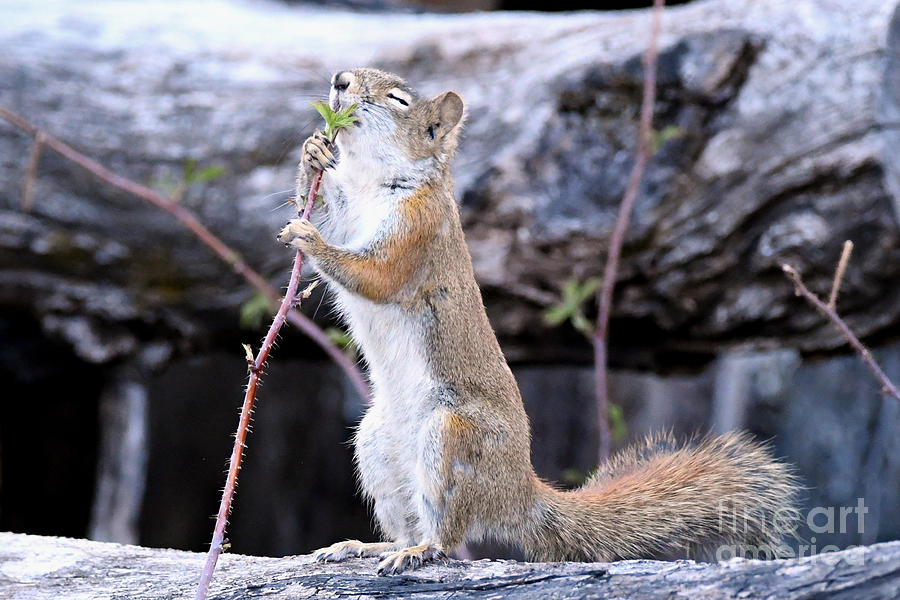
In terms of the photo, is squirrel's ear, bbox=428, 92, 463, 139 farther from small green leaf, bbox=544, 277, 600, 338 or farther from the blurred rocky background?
small green leaf, bbox=544, 277, 600, 338

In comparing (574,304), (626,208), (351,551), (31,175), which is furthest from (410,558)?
(31,175)

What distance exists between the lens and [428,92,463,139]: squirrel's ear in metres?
2.77

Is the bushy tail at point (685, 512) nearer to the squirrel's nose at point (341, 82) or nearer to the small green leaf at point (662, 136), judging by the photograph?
the squirrel's nose at point (341, 82)

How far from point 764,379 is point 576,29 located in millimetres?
2448

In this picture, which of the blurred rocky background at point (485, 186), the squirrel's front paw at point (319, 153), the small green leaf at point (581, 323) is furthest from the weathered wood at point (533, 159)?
the squirrel's front paw at point (319, 153)

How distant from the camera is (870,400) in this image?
17.4 ft

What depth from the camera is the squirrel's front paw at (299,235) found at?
237 centimetres

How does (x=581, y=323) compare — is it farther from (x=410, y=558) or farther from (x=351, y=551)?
(x=410, y=558)

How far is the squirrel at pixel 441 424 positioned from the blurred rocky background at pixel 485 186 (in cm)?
67

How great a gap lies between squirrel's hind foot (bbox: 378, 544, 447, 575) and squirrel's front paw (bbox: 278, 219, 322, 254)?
2.51 feet

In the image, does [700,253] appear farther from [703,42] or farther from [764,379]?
[764,379]

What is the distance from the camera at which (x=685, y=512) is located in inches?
100

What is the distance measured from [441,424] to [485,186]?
5.19ft

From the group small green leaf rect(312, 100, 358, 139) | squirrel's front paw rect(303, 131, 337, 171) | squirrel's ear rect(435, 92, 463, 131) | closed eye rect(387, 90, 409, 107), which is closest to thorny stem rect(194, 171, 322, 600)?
small green leaf rect(312, 100, 358, 139)
